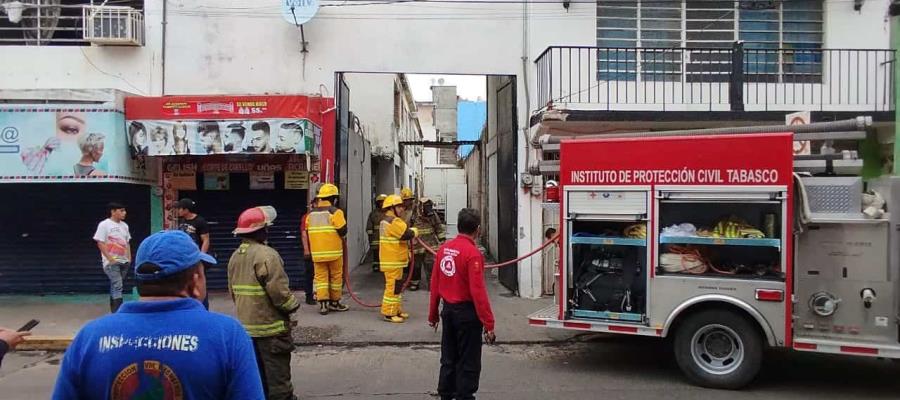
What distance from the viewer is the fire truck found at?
6.33 m

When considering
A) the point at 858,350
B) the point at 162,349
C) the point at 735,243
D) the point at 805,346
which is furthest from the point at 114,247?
the point at 858,350

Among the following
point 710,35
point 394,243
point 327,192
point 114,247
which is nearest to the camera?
point 114,247

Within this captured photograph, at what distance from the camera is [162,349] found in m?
2.14

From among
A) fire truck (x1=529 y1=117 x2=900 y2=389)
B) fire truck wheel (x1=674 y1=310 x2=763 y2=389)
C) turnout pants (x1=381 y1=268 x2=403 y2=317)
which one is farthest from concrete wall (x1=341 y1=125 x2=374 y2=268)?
fire truck wheel (x1=674 y1=310 x2=763 y2=389)

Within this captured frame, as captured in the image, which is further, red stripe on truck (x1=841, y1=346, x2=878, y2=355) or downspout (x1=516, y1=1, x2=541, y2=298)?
downspout (x1=516, y1=1, x2=541, y2=298)

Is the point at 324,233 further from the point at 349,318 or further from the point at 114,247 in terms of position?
the point at 114,247

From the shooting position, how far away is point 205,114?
→ 10.7m

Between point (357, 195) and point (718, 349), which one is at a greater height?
point (357, 195)

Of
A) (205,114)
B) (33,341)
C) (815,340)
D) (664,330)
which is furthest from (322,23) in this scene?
(815,340)

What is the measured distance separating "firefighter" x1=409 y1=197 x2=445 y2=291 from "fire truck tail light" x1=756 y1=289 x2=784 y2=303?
271 inches

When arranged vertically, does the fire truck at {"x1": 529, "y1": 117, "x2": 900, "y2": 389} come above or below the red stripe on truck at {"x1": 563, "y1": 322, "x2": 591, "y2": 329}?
above

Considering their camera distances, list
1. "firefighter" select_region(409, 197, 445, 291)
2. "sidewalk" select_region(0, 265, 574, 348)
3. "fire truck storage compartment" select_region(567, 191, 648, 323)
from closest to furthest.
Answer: "fire truck storage compartment" select_region(567, 191, 648, 323), "sidewalk" select_region(0, 265, 574, 348), "firefighter" select_region(409, 197, 445, 291)

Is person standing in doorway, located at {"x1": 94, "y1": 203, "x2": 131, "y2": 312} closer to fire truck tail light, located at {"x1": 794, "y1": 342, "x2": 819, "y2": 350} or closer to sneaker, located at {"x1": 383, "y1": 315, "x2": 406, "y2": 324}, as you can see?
sneaker, located at {"x1": 383, "y1": 315, "x2": 406, "y2": 324}

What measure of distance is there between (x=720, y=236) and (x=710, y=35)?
21.7ft
